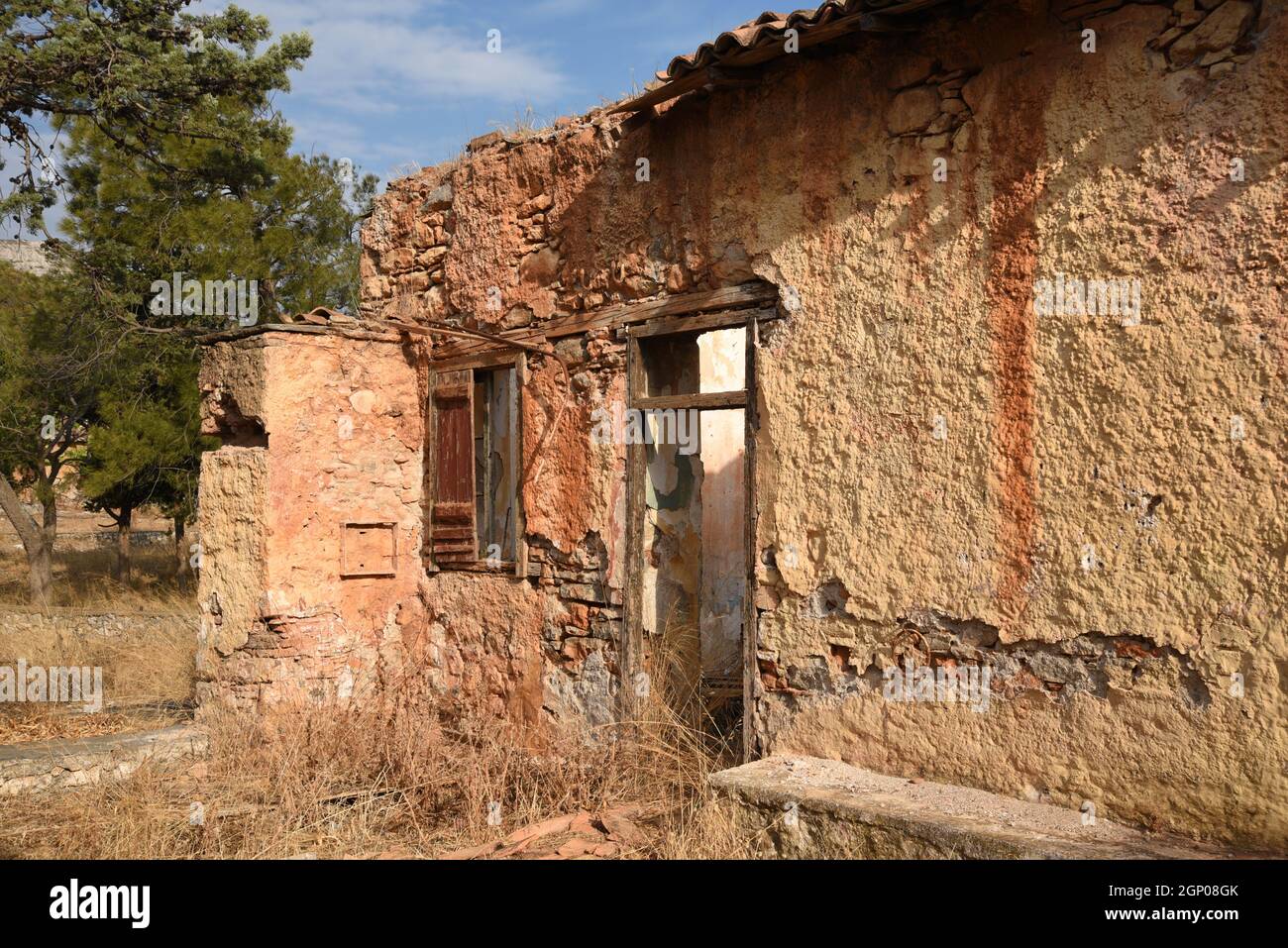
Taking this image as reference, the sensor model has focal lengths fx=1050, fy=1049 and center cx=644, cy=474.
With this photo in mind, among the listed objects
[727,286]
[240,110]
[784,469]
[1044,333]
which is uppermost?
[240,110]

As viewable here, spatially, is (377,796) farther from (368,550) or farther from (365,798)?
(368,550)

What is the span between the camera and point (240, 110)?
14.4 metres

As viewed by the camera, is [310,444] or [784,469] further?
[310,444]

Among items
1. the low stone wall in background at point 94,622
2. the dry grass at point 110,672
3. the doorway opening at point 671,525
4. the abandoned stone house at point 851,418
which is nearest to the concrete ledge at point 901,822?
the abandoned stone house at point 851,418

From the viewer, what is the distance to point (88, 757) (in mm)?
6379

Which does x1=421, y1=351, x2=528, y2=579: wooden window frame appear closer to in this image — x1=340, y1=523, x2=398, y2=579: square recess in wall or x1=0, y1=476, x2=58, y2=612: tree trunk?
x1=340, y1=523, x2=398, y2=579: square recess in wall

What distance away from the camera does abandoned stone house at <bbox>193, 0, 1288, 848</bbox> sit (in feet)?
12.8

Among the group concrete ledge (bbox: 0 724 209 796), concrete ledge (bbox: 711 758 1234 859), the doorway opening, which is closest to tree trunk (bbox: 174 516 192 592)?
concrete ledge (bbox: 0 724 209 796)

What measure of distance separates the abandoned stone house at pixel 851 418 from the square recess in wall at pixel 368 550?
2 cm

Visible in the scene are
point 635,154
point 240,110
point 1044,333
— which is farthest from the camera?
point 240,110

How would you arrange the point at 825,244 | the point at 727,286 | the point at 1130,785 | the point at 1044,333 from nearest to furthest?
the point at 1130,785
the point at 1044,333
the point at 825,244
the point at 727,286
